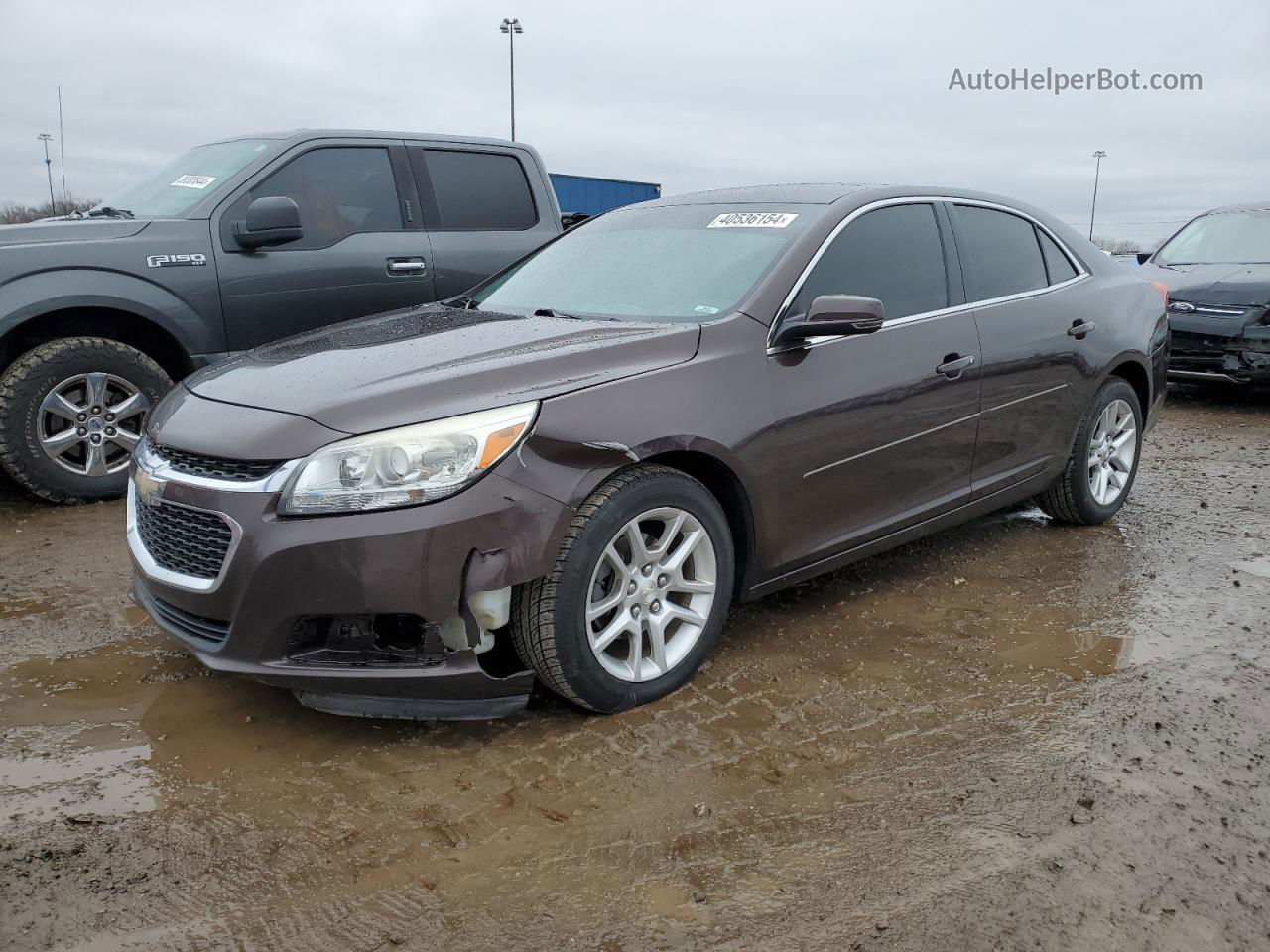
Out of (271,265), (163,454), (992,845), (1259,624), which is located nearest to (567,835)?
(992,845)

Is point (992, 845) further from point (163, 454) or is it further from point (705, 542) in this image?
point (163, 454)

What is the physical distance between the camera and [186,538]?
2.85 meters

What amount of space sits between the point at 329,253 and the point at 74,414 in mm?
1546

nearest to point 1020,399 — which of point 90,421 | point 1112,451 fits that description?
point 1112,451

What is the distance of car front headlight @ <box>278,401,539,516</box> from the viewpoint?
2.63m

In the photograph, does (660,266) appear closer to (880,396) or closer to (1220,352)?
(880,396)

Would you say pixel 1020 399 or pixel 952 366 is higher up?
pixel 952 366

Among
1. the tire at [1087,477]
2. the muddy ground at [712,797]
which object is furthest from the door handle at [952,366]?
the tire at [1087,477]

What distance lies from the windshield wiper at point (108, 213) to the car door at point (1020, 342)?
4311 mm

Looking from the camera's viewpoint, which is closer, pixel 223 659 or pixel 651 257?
pixel 223 659

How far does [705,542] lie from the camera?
10.4ft

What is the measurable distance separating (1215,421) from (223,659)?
800 cm

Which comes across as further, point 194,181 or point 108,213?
point 194,181

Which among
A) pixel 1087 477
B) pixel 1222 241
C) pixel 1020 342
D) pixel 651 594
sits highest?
pixel 1222 241
